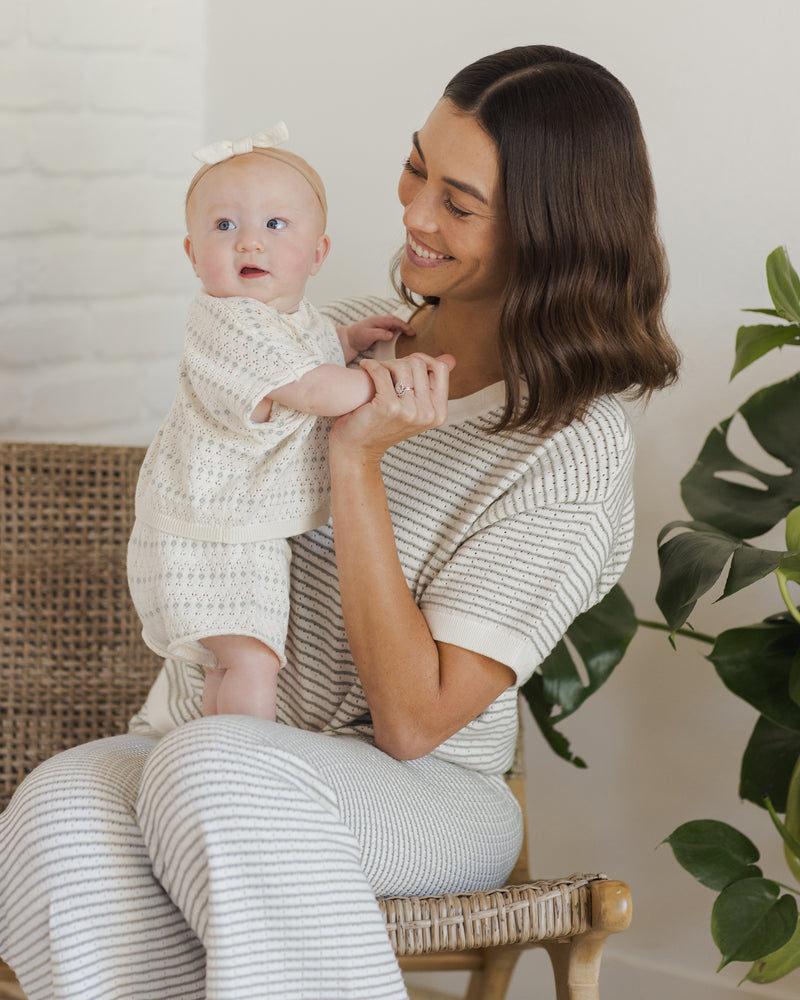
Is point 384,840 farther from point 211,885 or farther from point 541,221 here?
point 541,221

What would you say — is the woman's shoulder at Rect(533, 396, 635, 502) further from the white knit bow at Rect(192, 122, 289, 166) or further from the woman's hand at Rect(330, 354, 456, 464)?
the white knit bow at Rect(192, 122, 289, 166)

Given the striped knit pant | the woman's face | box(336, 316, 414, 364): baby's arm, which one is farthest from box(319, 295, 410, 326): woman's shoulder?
the striped knit pant

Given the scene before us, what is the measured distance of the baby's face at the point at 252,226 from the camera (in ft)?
3.26

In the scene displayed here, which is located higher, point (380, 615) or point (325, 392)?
point (325, 392)

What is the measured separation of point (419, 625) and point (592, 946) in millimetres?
362

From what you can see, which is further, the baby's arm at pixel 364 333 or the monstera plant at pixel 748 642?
the baby's arm at pixel 364 333

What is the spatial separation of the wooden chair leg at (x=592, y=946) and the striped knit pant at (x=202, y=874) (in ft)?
0.69

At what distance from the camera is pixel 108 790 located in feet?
3.00

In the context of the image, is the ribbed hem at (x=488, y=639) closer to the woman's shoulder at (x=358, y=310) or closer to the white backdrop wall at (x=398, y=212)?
the woman's shoulder at (x=358, y=310)

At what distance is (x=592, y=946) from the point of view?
1040mm

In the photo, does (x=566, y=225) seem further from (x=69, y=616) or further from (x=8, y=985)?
(x=8, y=985)

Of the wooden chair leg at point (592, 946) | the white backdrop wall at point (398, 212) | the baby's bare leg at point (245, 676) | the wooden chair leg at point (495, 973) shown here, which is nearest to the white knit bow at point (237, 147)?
the baby's bare leg at point (245, 676)

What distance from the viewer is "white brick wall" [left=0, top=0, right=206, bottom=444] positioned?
5.15 feet

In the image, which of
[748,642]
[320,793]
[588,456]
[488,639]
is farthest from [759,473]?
[320,793]
